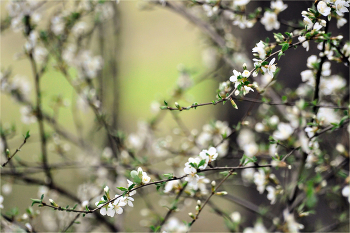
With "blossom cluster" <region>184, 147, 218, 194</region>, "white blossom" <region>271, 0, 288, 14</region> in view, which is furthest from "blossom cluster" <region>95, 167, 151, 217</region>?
"white blossom" <region>271, 0, 288, 14</region>

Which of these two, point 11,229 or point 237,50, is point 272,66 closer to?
point 237,50

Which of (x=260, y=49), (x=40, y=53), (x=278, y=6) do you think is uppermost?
(x=40, y=53)

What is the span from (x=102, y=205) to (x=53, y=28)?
129cm

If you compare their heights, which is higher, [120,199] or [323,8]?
[323,8]

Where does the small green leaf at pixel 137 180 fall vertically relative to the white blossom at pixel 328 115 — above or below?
below

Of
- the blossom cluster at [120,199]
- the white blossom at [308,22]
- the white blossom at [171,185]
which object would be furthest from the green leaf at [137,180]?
the white blossom at [308,22]

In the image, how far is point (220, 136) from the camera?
1.50 meters

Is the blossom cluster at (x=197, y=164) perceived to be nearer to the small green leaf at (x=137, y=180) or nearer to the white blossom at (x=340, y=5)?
the small green leaf at (x=137, y=180)

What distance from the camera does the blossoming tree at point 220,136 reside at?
2.84 ft

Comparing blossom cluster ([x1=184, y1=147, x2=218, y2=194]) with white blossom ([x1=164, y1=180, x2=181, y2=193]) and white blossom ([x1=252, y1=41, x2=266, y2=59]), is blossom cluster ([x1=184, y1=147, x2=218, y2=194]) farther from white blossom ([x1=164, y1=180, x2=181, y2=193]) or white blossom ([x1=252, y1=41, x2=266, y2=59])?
white blossom ([x1=252, y1=41, x2=266, y2=59])

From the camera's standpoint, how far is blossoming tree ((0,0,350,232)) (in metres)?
0.87

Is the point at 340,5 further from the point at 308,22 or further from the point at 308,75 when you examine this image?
the point at 308,75

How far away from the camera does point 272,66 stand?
792mm

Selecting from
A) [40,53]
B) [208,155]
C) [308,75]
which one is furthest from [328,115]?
[40,53]
